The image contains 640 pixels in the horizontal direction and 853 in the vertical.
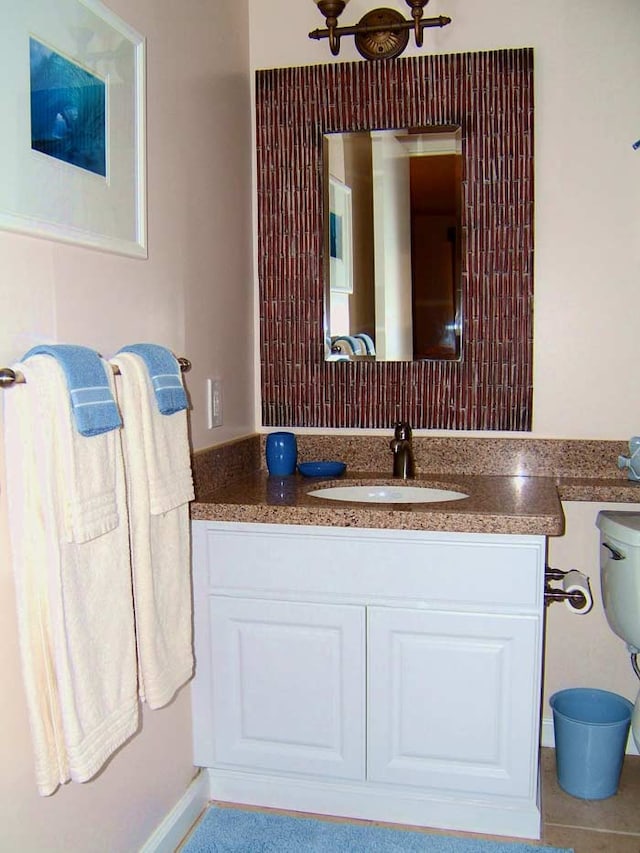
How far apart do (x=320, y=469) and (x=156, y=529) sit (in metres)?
0.78

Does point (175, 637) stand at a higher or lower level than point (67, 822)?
higher

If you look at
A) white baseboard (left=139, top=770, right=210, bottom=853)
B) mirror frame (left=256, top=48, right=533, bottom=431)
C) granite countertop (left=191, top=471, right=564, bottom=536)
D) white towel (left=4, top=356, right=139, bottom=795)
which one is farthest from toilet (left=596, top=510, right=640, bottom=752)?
white towel (left=4, top=356, right=139, bottom=795)

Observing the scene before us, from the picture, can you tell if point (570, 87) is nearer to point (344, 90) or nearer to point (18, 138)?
point (344, 90)

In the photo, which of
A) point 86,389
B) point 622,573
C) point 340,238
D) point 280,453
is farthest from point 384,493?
point 86,389

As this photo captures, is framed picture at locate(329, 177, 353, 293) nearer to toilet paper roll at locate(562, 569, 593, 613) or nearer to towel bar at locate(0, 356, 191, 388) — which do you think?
toilet paper roll at locate(562, 569, 593, 613)

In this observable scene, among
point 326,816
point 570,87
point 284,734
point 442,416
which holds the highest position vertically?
point 570,87

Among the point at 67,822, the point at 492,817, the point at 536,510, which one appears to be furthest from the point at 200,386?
the point at 492,817

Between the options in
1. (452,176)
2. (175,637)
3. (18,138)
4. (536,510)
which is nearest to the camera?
(18,138)

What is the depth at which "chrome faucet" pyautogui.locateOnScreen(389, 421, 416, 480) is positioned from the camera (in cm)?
225

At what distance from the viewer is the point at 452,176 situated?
7.34ft

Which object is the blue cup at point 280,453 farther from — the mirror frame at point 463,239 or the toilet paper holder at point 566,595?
the toilet paper holder at point 566,595

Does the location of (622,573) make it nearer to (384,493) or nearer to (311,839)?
(384,493)

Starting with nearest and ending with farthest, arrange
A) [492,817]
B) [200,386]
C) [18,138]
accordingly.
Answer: [18,138], [492,817], [200,386]

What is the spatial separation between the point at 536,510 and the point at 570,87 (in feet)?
3.86
